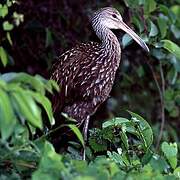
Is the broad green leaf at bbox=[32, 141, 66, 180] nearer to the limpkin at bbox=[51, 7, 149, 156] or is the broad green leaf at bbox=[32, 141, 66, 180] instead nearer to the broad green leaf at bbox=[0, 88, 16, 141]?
the broad green leaf at bbox=[0, 88, 16, 141]

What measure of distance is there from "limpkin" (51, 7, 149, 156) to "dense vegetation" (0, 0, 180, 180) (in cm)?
10

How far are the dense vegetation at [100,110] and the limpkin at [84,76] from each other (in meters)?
0.10

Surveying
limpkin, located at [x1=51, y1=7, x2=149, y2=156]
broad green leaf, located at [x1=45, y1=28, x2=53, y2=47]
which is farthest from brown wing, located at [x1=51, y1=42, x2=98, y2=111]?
broad green leaf, located at [x1=45, y1=28, x2=53, y2=47]

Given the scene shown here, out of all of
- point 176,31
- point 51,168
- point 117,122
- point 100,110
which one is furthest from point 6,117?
point 100,110

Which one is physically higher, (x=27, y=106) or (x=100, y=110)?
(x=27, y=106)

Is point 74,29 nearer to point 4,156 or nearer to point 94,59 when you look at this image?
point 94,59

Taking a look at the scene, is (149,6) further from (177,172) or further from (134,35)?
(177,172)

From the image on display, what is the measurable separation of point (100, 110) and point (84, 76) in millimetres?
1361

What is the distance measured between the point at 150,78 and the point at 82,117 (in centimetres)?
162

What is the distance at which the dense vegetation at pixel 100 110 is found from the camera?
2.25 metres

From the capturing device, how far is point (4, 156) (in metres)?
2.51

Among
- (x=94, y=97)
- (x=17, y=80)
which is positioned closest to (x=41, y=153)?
(x=17, y=80)

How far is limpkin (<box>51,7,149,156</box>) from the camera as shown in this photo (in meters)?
4.12

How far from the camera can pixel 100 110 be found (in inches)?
216
